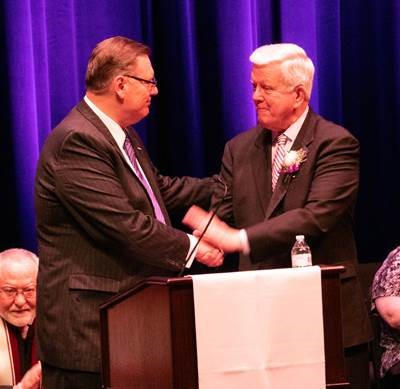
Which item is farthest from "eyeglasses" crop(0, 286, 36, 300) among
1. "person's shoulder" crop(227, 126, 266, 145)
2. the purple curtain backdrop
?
"person's shoulder" crop(227, 126, 266, 145)

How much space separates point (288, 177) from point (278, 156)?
160 millimetres

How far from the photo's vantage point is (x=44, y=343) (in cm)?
354

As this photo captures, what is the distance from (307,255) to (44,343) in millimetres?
985

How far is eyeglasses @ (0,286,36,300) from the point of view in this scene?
416cm

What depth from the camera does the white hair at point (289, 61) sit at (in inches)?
148

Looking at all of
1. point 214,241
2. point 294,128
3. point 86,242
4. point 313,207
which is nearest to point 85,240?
point 86,242

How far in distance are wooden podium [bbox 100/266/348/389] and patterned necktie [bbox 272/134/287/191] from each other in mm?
844

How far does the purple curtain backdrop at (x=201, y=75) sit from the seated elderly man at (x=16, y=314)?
0.32m

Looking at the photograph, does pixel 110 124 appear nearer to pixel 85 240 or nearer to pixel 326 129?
pixel 85 240

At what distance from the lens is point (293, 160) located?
3619 millimetres

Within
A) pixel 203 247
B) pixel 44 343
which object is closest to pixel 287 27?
pixel 203 247

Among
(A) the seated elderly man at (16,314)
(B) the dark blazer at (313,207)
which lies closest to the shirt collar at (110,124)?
(B) the dark blazer at (313,207)

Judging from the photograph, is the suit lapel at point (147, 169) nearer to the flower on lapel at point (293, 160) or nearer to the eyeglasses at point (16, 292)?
the flower on lapel at point (293, 160)

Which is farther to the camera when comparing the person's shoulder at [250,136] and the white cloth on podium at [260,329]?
the person's shoulder at [250,136]
